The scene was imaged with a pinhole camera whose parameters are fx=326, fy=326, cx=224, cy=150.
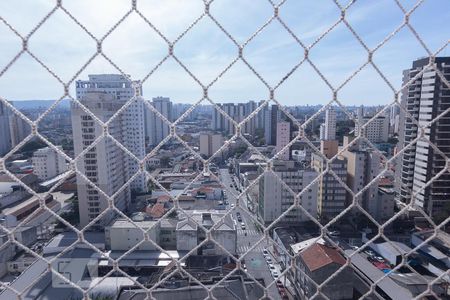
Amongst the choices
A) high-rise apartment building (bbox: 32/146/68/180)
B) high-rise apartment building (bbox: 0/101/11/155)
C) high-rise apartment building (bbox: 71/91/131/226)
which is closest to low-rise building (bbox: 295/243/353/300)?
high-rise apartment building (bbox: 71/91/131/226)

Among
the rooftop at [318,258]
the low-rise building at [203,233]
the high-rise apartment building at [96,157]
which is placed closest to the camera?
the rooftop at [318,258]

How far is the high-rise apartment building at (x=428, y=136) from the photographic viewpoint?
5383mm

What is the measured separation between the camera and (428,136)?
17.4ft

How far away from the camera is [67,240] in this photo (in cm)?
457

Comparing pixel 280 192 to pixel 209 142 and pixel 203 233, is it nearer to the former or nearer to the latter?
pixel 203 233

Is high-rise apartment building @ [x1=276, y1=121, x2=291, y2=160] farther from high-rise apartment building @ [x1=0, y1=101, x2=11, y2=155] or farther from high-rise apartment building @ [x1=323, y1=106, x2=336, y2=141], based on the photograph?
high-rise apartment building @ [x1=0, y1=101, x2=11, y2=155]

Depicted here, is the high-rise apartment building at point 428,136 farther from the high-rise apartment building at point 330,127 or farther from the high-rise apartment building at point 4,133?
the high-rise apartment building at point 4,133

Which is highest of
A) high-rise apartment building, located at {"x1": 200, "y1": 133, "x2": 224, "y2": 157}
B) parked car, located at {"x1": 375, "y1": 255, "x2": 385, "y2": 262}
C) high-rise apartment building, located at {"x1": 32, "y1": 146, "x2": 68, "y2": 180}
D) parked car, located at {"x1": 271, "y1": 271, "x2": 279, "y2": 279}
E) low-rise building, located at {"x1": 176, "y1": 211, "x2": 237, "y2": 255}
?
high-rise apartment building, located at {"x1": 200, "y1": 133, "x2": 224, "y2": 157}

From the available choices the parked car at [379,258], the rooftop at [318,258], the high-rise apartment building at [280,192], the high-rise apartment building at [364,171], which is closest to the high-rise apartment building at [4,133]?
the high-rise apartment building at [280,192]

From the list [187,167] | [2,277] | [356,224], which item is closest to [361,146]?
[356,224]

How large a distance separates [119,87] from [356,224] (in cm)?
790

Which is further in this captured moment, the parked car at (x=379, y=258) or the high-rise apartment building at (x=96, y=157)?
the parked car at (x=379, y=258)

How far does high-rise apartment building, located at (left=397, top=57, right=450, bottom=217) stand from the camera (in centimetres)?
538

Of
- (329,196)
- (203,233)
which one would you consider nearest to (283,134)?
(329,196)
